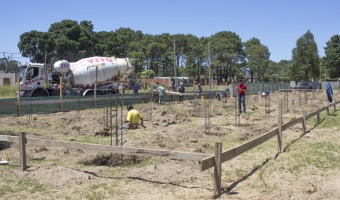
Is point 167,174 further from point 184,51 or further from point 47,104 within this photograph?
point 184,51

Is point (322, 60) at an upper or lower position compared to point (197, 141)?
upper

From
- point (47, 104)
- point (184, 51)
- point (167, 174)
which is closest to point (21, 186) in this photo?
point (167, 174)

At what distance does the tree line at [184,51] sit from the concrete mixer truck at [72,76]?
79.7ft

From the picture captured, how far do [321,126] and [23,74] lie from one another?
60.8ft

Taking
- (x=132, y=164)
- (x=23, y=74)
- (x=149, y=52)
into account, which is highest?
(x=149, y=52)

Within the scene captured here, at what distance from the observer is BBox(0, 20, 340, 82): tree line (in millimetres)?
62938

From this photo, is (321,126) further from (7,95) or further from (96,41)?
(96,41)

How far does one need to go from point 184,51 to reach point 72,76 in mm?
60067

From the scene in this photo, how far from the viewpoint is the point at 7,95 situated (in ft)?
105

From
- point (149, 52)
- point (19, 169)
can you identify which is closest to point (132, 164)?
point (19, 169)

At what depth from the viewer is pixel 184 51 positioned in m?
86.8

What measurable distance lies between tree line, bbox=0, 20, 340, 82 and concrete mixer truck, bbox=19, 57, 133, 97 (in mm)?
24303

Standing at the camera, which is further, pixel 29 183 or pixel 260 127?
pixel 260 127

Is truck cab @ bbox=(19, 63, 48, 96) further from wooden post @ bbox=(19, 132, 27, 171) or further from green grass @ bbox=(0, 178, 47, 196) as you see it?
green grass @ bbox=(0, 178, 47, 196)
